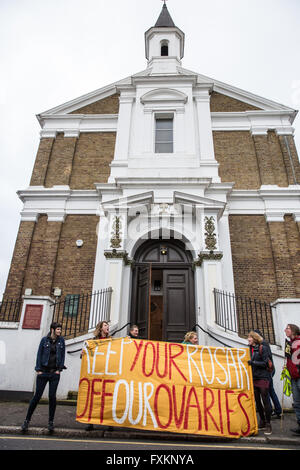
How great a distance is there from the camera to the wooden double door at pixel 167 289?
9078mm

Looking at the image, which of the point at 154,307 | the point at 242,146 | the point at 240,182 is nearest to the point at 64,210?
the point at 154,307

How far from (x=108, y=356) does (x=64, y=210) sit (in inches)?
279

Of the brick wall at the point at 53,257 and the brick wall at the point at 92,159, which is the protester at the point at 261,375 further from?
the brick wall at the point at 92,159

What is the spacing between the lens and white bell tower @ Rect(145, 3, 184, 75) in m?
14.6

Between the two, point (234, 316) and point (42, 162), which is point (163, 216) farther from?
point (42, 162)

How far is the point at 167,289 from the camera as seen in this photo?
31.7 ft

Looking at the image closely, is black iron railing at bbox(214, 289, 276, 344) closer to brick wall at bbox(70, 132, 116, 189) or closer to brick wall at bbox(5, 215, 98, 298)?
brick wall at bbox(5, 215, 98, 298)

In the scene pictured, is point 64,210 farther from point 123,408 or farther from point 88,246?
point 123,408

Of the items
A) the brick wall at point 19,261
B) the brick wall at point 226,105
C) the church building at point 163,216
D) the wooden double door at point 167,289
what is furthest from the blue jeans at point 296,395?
the brick wall at point 226,105

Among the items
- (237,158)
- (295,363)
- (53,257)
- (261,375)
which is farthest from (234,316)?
(237,158)

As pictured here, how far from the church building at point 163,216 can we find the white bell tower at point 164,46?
1.46 metres

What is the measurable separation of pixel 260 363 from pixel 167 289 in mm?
4652

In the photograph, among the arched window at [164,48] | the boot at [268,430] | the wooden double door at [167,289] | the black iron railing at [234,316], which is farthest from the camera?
the arched window at [164,48]

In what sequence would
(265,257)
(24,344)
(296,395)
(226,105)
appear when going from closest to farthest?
1. (296,395)
2. (24,344)
3. (265,257)
4. (226,105)
